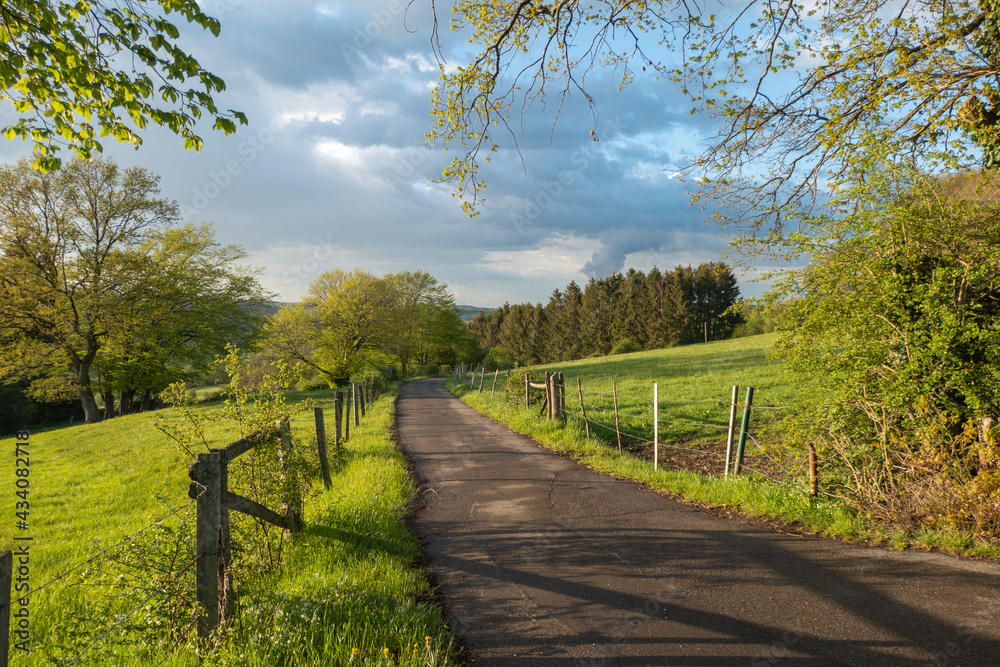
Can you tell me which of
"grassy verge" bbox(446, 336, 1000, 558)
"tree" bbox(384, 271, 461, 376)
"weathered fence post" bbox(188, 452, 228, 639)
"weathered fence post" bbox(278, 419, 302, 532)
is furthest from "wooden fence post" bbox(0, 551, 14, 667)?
"tree" bbox(384, 271, 461, 376)

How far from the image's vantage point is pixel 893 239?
601 centimetres

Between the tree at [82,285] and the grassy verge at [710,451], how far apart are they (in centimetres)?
1863

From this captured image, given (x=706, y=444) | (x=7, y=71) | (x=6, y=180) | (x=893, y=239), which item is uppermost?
(x=6, y=180)

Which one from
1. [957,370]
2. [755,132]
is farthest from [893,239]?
[755,132]

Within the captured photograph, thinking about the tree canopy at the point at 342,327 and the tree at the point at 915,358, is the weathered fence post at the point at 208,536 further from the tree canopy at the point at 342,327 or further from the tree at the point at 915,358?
the tree canopy at the point at 342,327

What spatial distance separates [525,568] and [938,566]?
4049mm

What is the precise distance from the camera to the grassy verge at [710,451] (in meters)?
5.46

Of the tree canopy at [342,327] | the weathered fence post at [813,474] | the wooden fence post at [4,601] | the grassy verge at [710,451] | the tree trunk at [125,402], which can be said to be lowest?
the tree trunk at [125,402]

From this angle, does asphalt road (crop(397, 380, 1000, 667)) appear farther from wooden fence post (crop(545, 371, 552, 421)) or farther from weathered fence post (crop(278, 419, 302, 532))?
wooden fence post (crop(545, 371, 552, 421))

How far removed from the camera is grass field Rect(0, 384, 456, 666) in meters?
3.32

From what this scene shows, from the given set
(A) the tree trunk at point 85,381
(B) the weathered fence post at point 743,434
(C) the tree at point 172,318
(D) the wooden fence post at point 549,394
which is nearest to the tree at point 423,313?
(C) the tree at point 172,318

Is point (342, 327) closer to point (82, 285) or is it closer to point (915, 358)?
point (82, 285)

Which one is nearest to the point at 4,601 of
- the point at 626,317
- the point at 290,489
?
the point at 290,489

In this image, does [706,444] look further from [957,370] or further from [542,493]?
[957,370]
